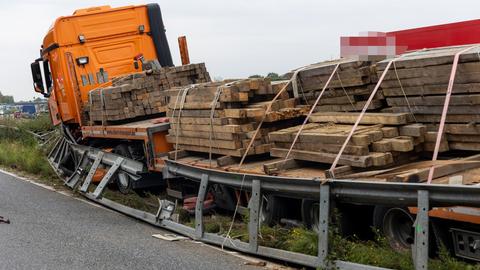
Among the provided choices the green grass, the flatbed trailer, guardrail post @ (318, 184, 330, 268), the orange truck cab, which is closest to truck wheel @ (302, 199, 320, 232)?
the green grass

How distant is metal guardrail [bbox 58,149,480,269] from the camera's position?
4.78 m

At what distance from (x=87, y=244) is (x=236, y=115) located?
8.02 feet

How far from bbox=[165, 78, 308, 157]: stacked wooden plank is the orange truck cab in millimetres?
4434

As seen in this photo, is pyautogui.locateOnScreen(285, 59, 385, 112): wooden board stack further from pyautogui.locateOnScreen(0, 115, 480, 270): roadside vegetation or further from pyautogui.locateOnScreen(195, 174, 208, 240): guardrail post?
pyautogui.locateOnScreen(195, 174, 208, 240): guardrail post

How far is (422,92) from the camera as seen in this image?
6.00 meters

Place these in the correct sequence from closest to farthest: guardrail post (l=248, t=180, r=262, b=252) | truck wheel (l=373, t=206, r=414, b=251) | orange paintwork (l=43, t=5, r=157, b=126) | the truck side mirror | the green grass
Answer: the green grass, truck wheel (l=373, t=206, r=414, b=251), guardrail post (l=248, t=180, r=262, b=252), orange paintwork (l=43, t=5, r=157, b=126), the truck side mirror

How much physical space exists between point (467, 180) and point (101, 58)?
9.58m

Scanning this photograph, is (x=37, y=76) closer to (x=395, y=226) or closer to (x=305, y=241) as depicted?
(x=305, y=241)

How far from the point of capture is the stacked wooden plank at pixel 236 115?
760 centimetres

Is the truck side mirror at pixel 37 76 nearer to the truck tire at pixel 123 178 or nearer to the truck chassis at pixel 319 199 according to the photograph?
the truck tire at pixel 123 178

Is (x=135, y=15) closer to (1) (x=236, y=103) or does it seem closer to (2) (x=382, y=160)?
(1) (x=236, y=103)

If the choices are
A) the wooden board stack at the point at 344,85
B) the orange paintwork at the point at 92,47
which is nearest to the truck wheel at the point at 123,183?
the orange paintwork at the point at 92,47

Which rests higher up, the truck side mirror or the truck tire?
the truck side mirror

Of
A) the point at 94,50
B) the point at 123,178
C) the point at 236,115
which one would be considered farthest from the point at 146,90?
the point at 236,115
